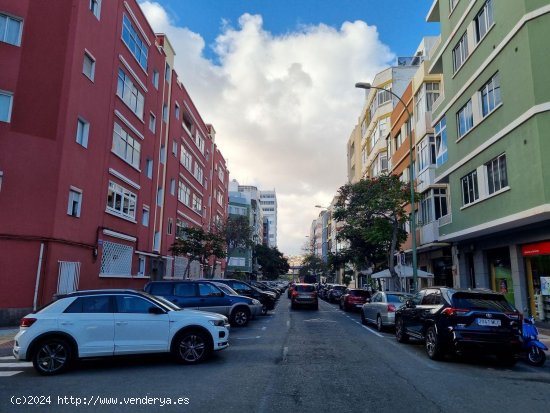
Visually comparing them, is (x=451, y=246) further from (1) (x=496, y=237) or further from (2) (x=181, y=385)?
(2) (x=181, y=385)

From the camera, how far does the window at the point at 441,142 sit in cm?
2378

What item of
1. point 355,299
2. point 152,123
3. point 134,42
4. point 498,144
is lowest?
point 355,299

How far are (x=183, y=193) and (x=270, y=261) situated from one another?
54.2 m

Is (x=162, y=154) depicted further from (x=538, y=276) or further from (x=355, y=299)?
(x=538, y=276)

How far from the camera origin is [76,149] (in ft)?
63.8

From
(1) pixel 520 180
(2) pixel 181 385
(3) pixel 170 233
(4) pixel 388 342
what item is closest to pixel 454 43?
(1) pixel 520 180

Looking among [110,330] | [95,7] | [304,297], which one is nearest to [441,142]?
[304,297]

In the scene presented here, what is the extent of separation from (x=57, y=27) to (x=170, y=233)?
62.6ft

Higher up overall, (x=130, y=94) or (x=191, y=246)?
(x=130, y=94)

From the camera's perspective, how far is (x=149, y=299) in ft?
31.4

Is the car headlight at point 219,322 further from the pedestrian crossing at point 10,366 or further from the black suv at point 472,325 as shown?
the black suv at point 472,325

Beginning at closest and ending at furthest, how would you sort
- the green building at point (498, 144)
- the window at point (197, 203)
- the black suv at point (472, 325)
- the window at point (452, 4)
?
the black suv at point (472, 325) < the green building at point (498, 144) < the window at point (452, 4) < the window at point (197, 203)

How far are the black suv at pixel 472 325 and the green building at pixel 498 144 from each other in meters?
5.54

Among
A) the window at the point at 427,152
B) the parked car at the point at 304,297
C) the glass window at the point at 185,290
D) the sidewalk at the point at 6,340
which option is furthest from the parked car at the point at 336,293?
the sidewalk at the point at 6,340
